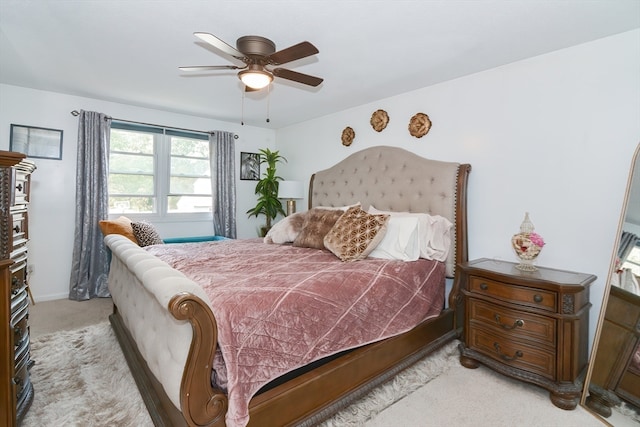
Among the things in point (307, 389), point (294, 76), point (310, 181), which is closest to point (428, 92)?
point (294, 76)

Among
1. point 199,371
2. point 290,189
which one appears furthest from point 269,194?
point 199,371

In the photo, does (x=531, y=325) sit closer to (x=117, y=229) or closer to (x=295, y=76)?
(x=295, y=76)

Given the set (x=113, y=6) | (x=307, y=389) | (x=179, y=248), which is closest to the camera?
(x=307, y=389)

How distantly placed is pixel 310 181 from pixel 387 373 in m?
2.87

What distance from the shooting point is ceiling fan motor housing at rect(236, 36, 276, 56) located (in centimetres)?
198

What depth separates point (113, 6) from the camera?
191 cm

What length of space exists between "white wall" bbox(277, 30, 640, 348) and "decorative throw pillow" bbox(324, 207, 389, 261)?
987 millimetres

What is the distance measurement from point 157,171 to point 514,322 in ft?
14.8

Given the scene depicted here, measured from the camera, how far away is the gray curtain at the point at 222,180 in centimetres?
471

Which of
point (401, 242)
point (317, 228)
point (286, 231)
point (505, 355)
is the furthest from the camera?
point (286, 231)

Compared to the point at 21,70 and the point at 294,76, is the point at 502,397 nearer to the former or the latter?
the point at 294,76

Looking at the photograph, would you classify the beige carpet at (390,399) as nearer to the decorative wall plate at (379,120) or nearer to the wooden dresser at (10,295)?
the wooden dresser at (10,295)

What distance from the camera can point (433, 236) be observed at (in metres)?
2.67

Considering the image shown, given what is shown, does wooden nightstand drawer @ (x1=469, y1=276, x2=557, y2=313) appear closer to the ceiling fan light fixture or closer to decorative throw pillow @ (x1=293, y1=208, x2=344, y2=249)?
decorative throw pillow @ (x1=293, y1=208, x2=344, y2=249)
